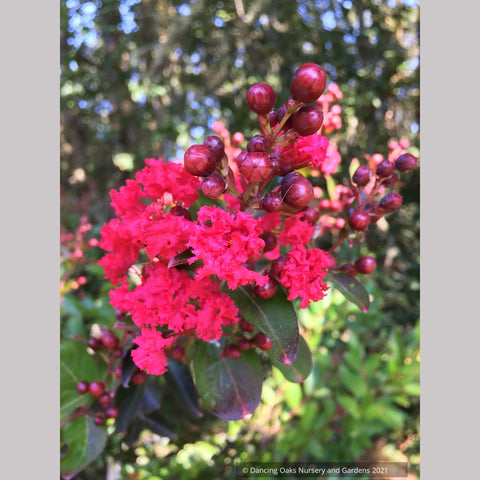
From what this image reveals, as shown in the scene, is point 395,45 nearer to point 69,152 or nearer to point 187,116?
point 187,116

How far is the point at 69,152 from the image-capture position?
225cm

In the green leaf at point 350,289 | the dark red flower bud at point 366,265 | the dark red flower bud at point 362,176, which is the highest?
the dark red flower bud at point 362,176

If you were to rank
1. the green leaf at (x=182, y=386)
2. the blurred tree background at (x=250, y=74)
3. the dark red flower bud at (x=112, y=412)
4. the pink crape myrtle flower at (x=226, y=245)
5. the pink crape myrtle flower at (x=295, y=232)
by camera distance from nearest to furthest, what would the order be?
the pink crape myrtle flower at (x=226, y=245), the pink crape myrtle flower at (x=295, y=232), the dark red flower bud at (x=112, y=412), the green leaf at (x=182, y=386), the blurred tree background at (x=250, y=74)

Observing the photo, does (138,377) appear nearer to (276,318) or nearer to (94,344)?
(94,344)

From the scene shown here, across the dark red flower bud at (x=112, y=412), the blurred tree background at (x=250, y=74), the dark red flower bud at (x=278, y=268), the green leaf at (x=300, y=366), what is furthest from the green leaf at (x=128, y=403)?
the blurred tree background at (x=250, y=74)

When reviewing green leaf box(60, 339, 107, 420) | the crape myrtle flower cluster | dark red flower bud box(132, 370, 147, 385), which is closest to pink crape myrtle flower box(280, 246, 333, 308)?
the crape myrtle flower cluster

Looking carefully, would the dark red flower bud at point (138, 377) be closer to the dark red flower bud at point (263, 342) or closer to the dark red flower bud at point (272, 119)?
the dark red flower bud at point (263, 342)

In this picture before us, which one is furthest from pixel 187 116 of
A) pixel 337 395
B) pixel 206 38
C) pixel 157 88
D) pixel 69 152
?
pixel 337 395

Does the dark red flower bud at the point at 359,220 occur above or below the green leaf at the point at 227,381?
above

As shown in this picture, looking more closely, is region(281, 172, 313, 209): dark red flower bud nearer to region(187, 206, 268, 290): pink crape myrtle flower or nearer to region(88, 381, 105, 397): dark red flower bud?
region(187, 206, 268, 290): pink crape myrtle flower

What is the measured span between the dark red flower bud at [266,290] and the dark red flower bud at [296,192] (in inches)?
4.6

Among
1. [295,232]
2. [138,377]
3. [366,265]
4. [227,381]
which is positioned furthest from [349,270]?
[138,377]

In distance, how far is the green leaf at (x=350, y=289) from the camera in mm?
646

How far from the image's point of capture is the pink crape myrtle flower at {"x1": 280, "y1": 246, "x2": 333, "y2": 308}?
0.55 meters
